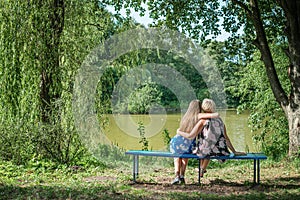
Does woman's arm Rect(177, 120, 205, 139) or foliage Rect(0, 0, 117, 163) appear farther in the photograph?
foliage Rect(0, 0, 117, 163)

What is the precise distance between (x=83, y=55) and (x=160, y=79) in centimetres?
497

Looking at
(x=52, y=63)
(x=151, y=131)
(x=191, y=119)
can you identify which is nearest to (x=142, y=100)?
(x=151, y=131)

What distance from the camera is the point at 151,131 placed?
43.6 ft

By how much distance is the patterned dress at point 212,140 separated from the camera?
5691 mm

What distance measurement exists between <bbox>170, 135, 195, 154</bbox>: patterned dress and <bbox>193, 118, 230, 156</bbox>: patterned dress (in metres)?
0.14

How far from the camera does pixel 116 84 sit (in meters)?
8.79

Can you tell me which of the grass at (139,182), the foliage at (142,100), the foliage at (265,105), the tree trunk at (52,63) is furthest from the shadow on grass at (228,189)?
the foliage at (142,100)

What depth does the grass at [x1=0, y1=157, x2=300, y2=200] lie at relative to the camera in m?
5.10

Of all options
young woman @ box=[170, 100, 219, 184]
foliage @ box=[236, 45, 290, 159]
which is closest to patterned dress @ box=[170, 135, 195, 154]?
young woman @ box=[170, 100, 219, 184]

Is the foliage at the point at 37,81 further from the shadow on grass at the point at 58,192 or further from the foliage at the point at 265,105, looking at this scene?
the foliage at the point at 265,105

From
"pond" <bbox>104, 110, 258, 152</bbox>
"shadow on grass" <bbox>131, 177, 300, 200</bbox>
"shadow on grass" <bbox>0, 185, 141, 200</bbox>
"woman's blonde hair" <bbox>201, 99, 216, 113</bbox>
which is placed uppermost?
"woman's blonde hair" <bbox>201, 99, 216, 113</bbox>

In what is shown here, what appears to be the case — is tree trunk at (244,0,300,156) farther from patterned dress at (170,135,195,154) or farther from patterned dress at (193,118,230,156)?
patterned dress at (170,135,195,154)

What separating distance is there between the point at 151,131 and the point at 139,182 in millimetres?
7224

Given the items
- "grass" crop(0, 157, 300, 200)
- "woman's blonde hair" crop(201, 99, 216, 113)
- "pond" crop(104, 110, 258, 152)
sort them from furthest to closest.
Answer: "pond" crop(104, 110, 258, 152), "woman's blonde hair" crop(201, 99, 216, 113), "grass" crop(0, 157, 300, 200)
